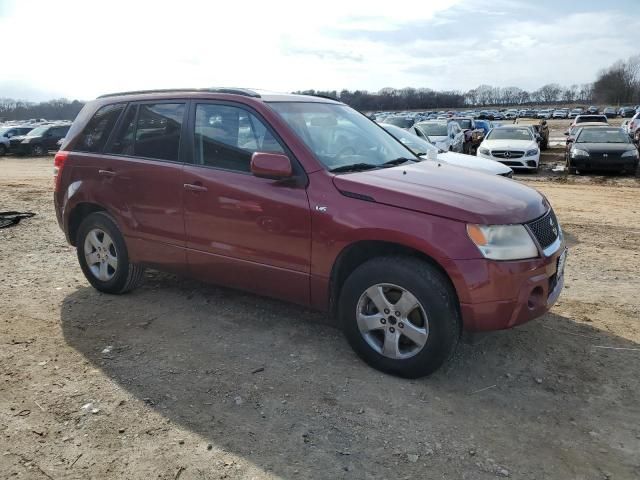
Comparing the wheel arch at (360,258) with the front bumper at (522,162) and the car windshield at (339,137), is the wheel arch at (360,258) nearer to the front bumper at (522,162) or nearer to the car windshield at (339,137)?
the car windshield at (339,137)

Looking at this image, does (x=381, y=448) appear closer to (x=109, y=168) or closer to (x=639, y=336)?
(x=639, y=336)

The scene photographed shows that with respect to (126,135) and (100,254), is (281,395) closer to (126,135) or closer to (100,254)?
(100,254)

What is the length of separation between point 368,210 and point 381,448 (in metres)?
1.47

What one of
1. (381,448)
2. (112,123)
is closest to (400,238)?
(381,448)

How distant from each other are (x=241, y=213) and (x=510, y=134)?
1540cm

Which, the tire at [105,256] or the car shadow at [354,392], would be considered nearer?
the car shadow at [354,392]

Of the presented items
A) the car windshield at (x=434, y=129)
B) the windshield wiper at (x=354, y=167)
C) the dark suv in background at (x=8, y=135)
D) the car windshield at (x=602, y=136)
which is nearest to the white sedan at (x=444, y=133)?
the car windshield at (x=434, y=129)

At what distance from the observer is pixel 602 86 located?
11319 centimetres

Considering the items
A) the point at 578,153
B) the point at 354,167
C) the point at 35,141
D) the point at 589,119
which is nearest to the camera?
the point at 354,167

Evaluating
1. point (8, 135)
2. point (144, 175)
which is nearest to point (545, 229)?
point (144, 175)

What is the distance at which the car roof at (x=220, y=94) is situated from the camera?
170 inches

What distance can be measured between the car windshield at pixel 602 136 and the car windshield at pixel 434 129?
4.09 m

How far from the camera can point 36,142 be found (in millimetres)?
26688

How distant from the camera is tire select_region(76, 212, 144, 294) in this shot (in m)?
5.01
